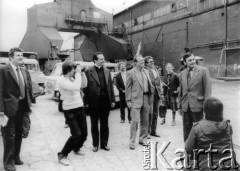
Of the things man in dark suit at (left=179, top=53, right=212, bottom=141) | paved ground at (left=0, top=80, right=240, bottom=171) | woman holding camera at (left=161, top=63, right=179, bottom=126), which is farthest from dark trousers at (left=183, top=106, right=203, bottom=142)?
woman holding camera at (left=161, top=63, right=179, bottom=126)

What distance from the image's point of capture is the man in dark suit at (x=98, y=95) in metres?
5.16

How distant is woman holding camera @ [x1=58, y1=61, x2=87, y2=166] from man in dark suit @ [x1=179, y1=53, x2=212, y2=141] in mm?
1868

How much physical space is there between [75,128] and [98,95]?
0.94m

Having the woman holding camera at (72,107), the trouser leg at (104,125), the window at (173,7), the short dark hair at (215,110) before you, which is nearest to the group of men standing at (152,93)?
the trouser leg at (104,125)

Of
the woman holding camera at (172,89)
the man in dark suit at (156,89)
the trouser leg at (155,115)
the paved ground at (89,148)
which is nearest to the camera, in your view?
the paved ground at (89,148)

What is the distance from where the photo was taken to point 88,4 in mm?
33500

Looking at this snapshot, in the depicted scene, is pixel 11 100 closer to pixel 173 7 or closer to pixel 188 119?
pixel 188 119

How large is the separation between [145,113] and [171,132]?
1.57m

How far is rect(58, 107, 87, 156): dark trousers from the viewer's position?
176 inches

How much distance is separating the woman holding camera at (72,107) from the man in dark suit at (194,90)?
1.87 metres

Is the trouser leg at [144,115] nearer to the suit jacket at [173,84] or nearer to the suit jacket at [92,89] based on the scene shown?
the suit jacket at [92,89]

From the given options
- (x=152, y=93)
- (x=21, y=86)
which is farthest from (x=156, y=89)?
(x=21, y=86)

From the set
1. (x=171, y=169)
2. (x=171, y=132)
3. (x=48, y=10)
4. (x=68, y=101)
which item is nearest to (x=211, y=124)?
(x=171, y=169)

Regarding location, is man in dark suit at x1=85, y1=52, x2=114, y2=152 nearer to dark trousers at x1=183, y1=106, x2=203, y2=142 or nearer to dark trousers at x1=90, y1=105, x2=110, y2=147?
dark trousers at x1=90, y1=105, x2=110, y2=147
